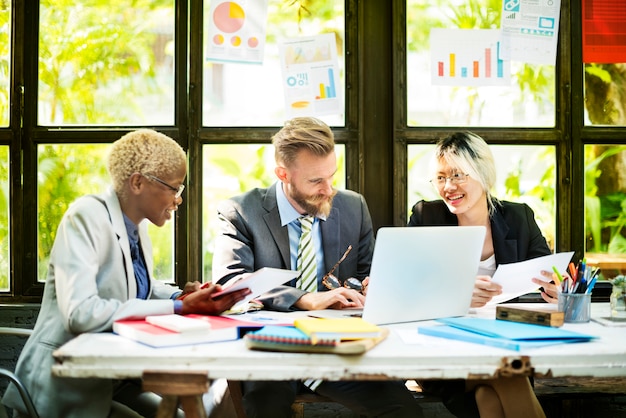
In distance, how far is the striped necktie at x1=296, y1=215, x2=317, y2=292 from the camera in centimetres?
283

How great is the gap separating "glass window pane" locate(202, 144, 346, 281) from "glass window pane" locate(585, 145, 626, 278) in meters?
1.18

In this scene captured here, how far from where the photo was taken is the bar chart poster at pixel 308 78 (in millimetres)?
3297

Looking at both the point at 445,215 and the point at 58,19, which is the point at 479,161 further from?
the point at 58,19

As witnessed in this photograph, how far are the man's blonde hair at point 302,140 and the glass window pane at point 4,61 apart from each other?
131 centimetres

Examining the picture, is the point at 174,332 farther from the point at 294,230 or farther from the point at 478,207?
the point at 478,207

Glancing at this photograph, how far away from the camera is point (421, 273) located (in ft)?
6.98

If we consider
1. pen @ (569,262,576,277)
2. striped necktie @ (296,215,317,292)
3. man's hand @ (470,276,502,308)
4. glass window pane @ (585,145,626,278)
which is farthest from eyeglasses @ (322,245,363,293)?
glass window pane @ (585,145,626,278)

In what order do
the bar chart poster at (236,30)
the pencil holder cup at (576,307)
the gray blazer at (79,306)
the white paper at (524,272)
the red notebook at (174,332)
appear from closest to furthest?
the red notebook at (174,332), the gray blazer at (79,306), the pencil holder cup at (576,307), the white paper at (524,272), the bar chart poster at (236,30)

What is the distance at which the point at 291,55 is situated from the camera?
10.8ft

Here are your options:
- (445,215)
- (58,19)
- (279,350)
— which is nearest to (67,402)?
(279,350)

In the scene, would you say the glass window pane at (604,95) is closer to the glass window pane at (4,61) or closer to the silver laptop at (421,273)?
the silver laptop at (421,273)

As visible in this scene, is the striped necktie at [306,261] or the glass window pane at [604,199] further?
the glass window pane at [604,199]

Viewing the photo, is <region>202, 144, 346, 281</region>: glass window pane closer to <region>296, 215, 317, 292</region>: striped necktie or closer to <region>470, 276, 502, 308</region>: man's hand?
<region>296, 215, 317, 292</region>: striped necktie

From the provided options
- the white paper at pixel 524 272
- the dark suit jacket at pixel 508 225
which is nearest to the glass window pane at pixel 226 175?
the dark suit jacket at pixel 508 225
